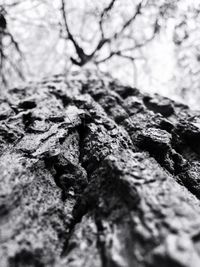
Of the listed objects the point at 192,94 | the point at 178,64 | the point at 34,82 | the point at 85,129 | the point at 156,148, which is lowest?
the point at 34,82

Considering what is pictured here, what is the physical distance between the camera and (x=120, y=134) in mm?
4969

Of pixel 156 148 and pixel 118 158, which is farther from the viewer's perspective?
pixel 156 148

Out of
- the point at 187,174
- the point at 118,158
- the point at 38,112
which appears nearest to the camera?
the point at 118,158

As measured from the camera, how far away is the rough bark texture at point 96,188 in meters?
2.39

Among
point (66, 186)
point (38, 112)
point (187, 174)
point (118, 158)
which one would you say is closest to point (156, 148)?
→ point (187, 174)

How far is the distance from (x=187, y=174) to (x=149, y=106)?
275 cm

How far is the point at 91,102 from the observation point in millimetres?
6398

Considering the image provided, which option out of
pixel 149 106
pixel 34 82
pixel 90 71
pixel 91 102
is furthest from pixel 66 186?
pixel 90 71

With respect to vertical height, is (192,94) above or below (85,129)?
above

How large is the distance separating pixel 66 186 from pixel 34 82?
5.60m

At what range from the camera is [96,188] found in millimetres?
3236

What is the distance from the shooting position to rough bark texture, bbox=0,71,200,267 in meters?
2.39

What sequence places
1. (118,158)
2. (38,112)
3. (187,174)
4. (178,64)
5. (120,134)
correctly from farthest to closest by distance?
(178,64)
(38,112)
(120,134)
(187,174)
(118,158)

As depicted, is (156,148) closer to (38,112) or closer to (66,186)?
(66,186)
